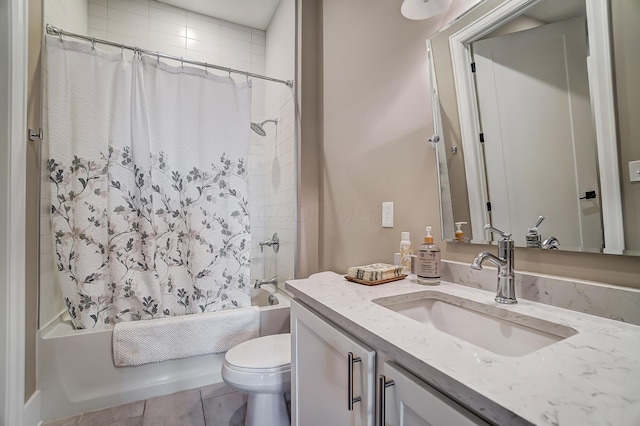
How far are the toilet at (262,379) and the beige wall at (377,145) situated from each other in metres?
0.66

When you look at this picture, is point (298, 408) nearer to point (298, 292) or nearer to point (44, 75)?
point (298, 292)

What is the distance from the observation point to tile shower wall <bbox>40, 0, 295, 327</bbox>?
234 centimetres

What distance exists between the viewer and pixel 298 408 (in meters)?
1.03

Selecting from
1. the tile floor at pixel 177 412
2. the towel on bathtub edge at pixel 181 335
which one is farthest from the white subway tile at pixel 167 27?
the tile floor at pixel 177 412

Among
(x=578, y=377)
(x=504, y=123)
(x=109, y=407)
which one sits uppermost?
(x=504, y=123)

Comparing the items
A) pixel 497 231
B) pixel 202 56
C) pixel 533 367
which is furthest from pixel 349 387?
pixel 202 56

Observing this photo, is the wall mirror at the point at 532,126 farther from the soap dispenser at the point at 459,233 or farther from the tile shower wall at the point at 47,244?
the tile shower wall at the point at 47,244

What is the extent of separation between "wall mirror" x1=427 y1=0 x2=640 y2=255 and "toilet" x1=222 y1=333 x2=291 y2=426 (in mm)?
933

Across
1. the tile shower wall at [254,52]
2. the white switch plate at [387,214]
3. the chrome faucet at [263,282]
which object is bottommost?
the chrome faucet at [263,282]

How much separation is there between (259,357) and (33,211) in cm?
135

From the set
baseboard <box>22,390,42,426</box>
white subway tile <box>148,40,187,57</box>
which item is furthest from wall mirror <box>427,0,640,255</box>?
white subway tile <box>148,40,187,57</box>

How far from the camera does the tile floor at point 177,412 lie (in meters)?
1.49

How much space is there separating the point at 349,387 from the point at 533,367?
383 mm

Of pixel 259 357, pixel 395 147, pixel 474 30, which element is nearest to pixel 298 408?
pixel 259 357
